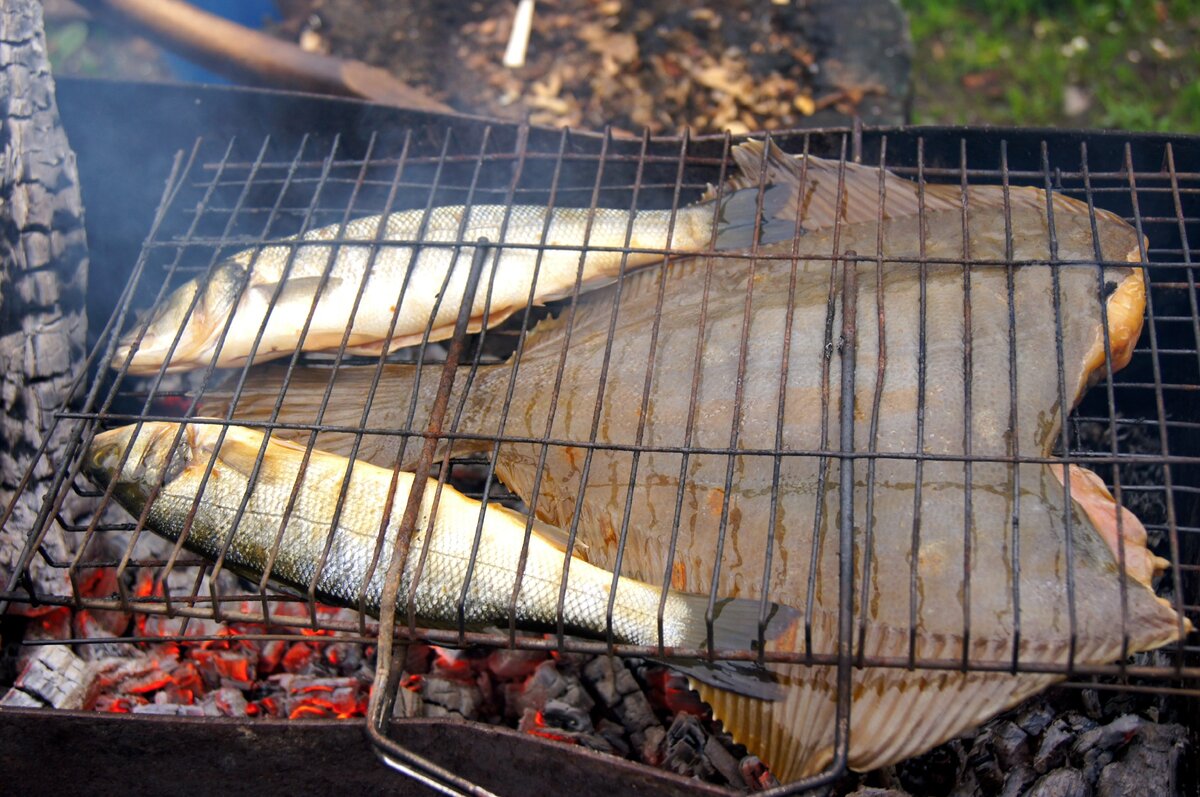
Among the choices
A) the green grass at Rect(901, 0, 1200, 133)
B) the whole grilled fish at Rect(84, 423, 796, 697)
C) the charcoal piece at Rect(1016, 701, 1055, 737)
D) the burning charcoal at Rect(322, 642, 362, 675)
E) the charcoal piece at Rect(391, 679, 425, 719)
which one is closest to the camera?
the whole grilled fish at Rect(84, 423, 796, 697)

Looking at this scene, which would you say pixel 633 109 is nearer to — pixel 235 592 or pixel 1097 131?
pixel 1097 131

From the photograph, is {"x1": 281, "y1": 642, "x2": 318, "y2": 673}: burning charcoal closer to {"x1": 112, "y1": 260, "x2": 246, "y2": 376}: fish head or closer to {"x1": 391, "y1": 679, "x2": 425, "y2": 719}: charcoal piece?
{"x1": 391, "y1": 679, "x2": 425, "y2": 719}: charcoal piece


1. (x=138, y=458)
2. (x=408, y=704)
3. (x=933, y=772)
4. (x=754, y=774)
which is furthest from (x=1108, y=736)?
(x=138, y=458)

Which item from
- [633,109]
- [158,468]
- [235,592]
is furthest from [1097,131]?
[235,592]

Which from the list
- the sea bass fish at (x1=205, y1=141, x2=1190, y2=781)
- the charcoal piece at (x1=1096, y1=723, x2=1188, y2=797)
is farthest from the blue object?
the charcoal piece at (x1=1096, y1=723, x2=1188, y2=797)

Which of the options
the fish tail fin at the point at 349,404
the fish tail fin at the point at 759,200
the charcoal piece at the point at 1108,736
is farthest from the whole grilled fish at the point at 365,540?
the fish tail fin at the point at 759,200

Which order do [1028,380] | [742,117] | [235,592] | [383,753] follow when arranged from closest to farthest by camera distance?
[383,753], [1028,380], [235,592], [742,117]
